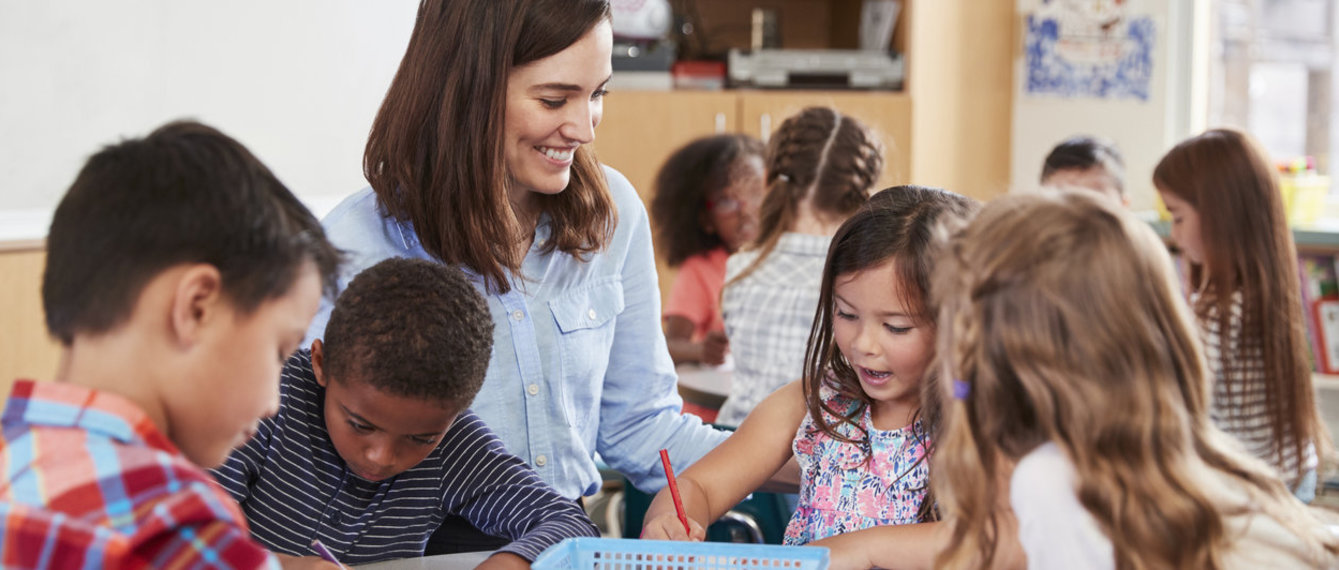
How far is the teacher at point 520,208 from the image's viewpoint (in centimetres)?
145

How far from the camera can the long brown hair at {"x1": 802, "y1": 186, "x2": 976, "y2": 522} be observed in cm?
139

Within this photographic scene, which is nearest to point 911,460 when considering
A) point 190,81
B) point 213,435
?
point 213,435

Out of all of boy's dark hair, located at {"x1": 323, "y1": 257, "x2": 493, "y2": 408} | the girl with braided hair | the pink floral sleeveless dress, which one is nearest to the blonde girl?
the pink floral sleeveless dress

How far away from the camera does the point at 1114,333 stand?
3.12ft

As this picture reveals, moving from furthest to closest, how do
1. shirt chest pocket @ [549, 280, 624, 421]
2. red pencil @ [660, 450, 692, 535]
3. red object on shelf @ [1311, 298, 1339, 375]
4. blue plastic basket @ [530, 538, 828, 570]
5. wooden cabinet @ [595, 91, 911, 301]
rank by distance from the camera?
1. wooden cabinet @ [595, 91, 911, 301]
2. red object on shelf @ [1311, 298, 1339, 375]
3. shirt chest pocket @ [549, 280, 624, 421]
4. red pencil @ [660, 450, 692, 535]
5. blue plastic basket @ [530, 538, 828, 570]

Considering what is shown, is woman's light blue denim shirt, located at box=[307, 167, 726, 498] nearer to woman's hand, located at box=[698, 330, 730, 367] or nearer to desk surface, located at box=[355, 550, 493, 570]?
desk surface, located at box=[355, 550, 493, 570]

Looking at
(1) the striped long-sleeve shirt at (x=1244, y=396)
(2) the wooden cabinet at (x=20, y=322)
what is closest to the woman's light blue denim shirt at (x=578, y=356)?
(1) the striped long-sleeve shirt at (x=1244, y=396)

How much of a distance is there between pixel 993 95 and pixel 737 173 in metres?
1.31

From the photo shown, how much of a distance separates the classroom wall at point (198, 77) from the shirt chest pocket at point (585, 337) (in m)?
1.17

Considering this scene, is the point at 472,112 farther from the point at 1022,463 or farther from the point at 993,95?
the point at 993,95

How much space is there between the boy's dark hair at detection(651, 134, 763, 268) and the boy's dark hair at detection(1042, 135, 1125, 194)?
2.61 feet

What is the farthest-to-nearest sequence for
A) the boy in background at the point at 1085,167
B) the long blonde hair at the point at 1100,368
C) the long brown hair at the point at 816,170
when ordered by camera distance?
the boy in background at the point at 1085,167, the long brown hair at the point at 816,170, the long blonde hair at the point at 1100,368

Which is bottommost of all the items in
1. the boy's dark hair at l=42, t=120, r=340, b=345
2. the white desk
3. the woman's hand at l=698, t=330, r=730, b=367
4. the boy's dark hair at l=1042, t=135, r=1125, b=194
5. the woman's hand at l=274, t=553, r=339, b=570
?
the white desk

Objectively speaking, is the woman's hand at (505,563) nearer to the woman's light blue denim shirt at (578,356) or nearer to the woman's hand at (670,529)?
the woman's hand at (670,529)
